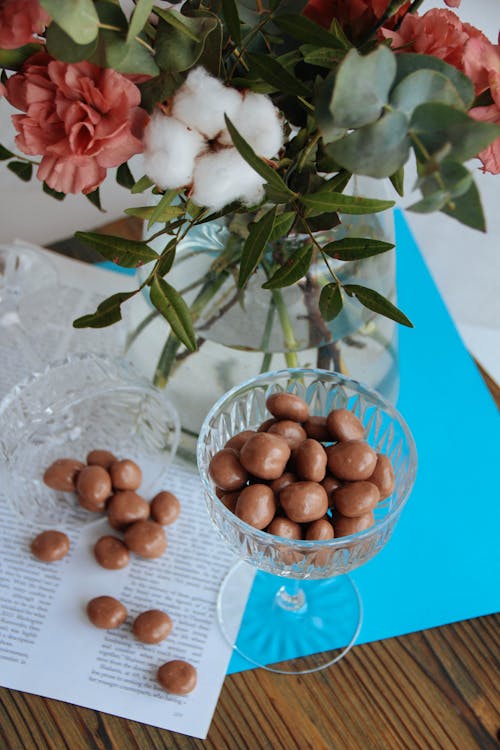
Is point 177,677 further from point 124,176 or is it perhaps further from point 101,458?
point 124,176

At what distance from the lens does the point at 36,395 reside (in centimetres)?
65

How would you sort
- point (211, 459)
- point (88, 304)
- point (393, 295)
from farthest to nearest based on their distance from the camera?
point (88, 304), point (393, 295), point (211, 459)

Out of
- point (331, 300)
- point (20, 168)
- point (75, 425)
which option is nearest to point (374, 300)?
point (331, 300)

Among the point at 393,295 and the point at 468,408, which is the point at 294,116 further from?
the point at 468,408

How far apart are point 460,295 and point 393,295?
287mm

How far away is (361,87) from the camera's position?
0.96 ft

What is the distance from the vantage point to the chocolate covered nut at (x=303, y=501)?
0.46 meters

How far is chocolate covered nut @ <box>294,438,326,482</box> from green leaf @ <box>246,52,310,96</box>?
0.21 meters

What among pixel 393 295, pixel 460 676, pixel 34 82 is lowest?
pixel 460 676

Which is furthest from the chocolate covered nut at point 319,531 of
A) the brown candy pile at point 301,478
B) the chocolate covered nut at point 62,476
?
the chocolate covered nut at point 62,476

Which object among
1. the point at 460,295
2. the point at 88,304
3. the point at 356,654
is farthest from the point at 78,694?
the point at 460,295

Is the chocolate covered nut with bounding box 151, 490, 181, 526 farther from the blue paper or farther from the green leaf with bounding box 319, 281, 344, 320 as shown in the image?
the green leaf with bounding box 319, 281, 344, 320

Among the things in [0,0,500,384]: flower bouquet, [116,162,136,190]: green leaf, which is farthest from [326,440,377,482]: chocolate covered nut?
[116,162,136,190]: green leaf

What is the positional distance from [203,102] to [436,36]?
0.36 feet
